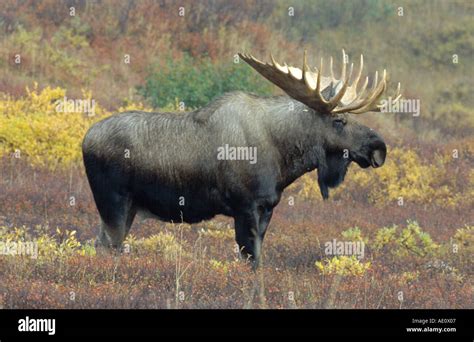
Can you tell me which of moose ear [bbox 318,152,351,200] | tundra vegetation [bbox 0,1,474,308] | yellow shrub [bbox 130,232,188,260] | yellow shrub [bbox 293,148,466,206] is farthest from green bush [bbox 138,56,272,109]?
moose ear [bbox 318,152,351,200]

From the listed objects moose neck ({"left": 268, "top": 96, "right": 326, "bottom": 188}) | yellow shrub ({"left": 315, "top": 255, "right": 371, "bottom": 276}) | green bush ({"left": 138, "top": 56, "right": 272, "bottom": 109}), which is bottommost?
yellow shrub ({"left": 315, "top": 255, "right": 371, "bottom": 276})

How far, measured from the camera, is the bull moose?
34.6 ft

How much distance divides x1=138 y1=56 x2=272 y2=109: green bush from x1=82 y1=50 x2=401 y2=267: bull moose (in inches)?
358

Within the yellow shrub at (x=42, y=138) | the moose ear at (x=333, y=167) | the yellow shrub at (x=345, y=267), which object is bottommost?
the yellow shrub at (x=345, y=267)

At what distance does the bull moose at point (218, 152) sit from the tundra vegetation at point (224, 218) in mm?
493

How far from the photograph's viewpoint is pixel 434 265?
1202 cm

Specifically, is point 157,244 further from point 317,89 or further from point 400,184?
point 400,184

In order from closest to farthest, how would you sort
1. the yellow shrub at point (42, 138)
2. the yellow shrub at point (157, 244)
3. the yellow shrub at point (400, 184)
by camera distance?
the yellow shrub at point (157, 244) → the yellow shrub at point (42, 138) → the yellow shrub at point (400, 184)

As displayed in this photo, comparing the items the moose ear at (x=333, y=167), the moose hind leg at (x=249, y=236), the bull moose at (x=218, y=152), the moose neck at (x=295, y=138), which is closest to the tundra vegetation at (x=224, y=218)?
the moose hind leg at (x=249, y=236)

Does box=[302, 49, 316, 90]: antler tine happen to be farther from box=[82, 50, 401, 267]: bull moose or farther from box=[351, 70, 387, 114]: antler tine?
box=[351, 70, 387, 114]: antler tine

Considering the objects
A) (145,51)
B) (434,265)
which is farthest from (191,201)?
(145,51)

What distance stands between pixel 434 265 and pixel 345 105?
2.36 m

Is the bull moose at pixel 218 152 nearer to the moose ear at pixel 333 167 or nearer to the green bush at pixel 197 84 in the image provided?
the moose ear at pixel 333 167

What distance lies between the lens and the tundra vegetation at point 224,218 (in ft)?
32.2
